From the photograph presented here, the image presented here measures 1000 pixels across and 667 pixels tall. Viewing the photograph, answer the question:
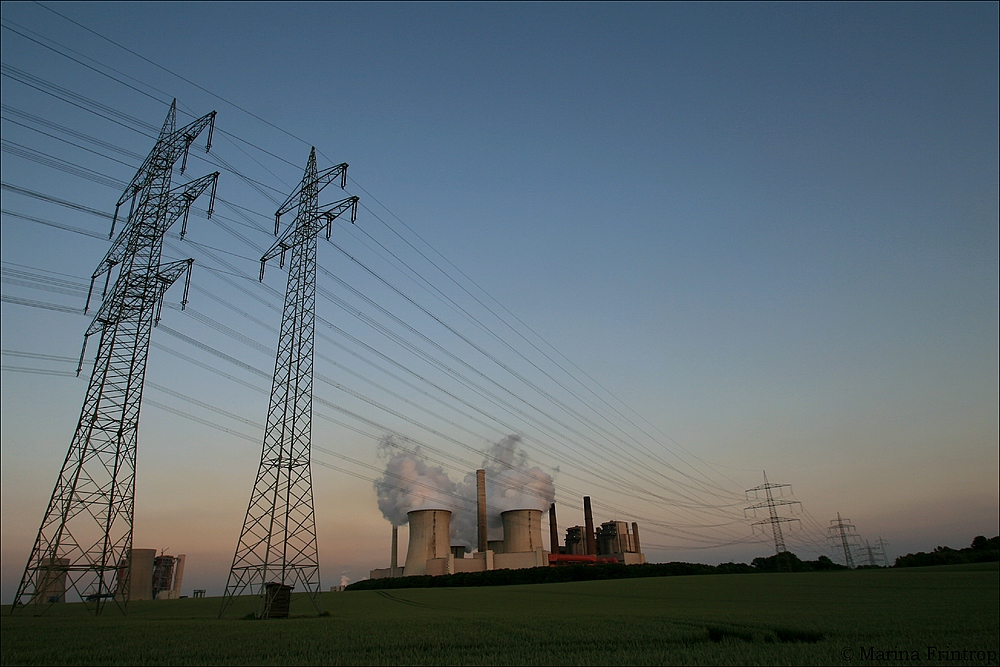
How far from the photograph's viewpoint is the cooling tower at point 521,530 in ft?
285

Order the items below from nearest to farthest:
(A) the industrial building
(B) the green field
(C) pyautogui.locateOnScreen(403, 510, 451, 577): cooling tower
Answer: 1. (B) the green field
2. (A) the industrial building
3. (C) pyautogui.locateOnScreen(403, 510, 451, 577): cooling tower

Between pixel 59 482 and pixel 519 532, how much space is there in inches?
2720

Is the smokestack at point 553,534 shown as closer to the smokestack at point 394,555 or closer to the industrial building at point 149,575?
the smokestack at point 394,555

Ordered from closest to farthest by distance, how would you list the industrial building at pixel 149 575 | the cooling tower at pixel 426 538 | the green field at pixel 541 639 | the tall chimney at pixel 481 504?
the green field at pixel 541 639 → the industrial building at pixel 149 575 → the cooling tower at pixel 426 538 → the tall chimney at pixel 481 504

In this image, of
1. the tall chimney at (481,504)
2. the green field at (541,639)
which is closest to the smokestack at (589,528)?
the tall chimney at (481,504)

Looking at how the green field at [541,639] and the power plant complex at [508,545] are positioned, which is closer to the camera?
the green field at [541,639]

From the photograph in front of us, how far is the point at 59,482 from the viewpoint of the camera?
26.4 meters

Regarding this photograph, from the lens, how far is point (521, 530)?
87812 mm

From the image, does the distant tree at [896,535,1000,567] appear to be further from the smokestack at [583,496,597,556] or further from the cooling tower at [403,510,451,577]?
the cooling tower at [403,510,451,577]

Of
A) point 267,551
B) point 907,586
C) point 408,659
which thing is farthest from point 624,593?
point 408,659

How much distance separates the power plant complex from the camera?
261 ft

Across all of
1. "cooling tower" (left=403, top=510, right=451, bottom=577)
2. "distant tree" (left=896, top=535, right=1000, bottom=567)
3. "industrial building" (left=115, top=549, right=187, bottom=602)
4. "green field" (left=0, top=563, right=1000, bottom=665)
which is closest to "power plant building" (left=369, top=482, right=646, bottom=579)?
"cooling tower" (left=403, top=510, right=451, bottom=577)

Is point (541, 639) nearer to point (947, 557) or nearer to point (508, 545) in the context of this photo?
point (508, 545)

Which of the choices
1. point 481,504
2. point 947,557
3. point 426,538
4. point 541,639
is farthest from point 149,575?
point 947,557
